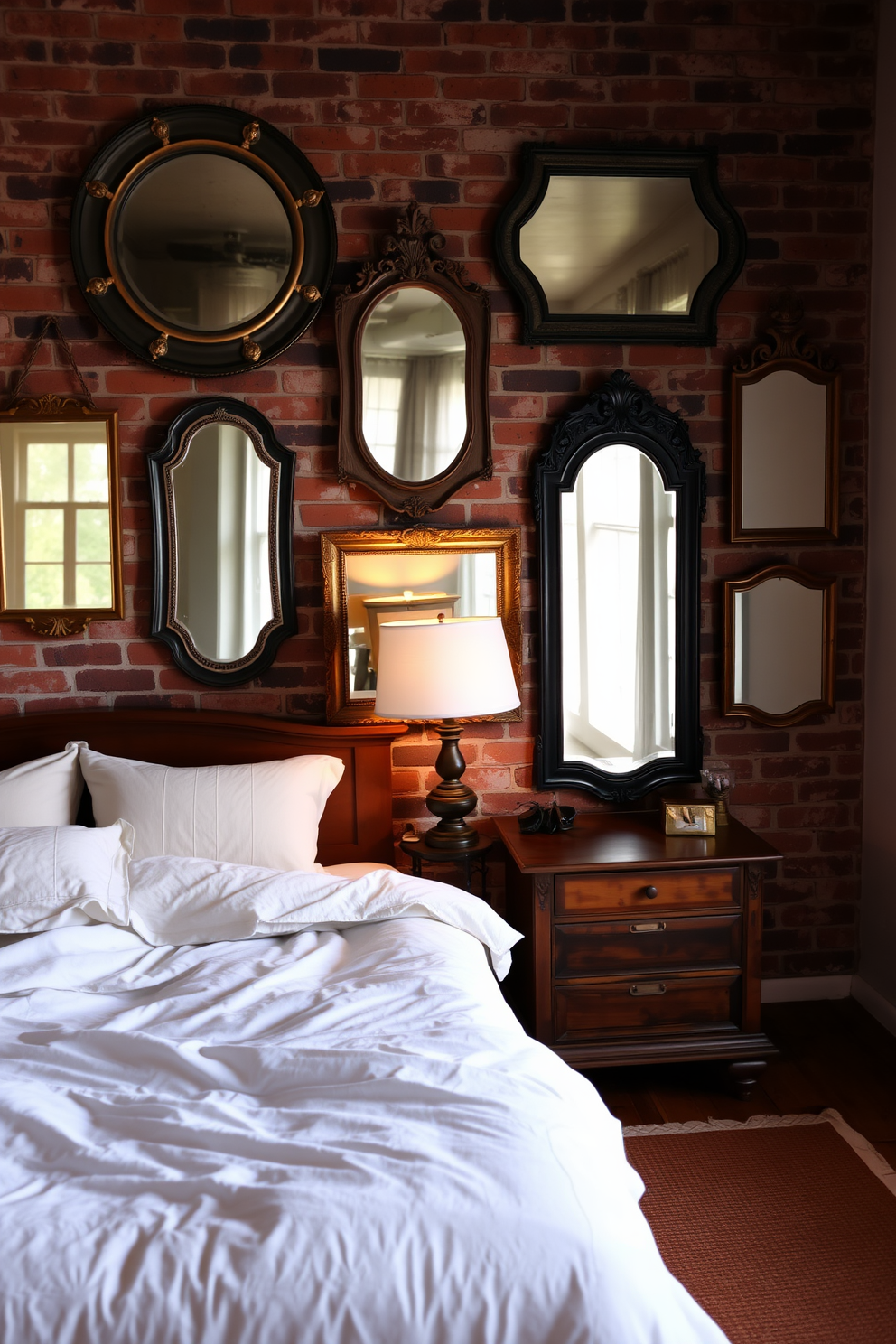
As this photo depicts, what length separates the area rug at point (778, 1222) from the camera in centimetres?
191

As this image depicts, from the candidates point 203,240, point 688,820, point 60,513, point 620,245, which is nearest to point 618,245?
point 620,245

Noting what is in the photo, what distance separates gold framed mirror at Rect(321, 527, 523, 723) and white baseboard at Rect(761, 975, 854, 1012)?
1369 millimetres

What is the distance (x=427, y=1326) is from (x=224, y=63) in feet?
9.70

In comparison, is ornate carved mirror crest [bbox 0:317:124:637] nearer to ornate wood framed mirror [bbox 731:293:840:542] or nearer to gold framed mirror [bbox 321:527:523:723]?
gold framed mirror [bbox 321:527:523:723]

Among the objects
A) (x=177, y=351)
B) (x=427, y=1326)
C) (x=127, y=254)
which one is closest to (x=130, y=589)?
(x=177, y=351)

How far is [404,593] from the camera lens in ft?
9.57

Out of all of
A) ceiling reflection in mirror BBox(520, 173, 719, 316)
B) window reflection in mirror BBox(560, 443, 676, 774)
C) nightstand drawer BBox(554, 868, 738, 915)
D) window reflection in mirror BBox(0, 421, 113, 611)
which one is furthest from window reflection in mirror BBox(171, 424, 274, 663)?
nightstand drawer BBox(554, 868, 738, 915)

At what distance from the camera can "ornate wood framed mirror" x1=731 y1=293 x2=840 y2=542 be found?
297 centimetres

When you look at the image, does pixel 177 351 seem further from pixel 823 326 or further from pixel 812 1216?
pixel 812 1216

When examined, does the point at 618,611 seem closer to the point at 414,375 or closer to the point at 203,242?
the point at 414,375

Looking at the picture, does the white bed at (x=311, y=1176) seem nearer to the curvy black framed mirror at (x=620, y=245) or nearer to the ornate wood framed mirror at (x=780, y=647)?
the ornate wood framed mirror at (x=780, y=647)

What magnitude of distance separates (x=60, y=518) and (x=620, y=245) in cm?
178

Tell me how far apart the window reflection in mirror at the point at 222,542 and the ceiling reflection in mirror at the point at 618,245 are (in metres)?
1.01

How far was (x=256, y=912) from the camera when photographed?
2.16 metres
